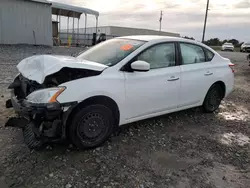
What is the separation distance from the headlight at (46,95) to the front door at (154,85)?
1.01 meters

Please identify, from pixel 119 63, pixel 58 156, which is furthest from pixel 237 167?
pixel 58 156

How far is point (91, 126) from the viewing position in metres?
3.04

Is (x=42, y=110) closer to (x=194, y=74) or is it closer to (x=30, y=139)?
(x=30, y=139)

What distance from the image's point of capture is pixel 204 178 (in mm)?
2695

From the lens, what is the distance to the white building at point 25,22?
48.3ft

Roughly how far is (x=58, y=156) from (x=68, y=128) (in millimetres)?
402

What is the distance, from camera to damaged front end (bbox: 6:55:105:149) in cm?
263

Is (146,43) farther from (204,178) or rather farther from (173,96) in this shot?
(204,178)

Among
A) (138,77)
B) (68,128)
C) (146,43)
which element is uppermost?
(146,43)

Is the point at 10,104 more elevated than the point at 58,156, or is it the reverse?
the point at 10,104

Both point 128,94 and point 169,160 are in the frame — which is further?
point 128,94

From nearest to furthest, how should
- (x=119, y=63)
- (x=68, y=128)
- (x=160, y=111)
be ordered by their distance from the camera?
(x=68, y=128), (x=119, y=63), (x=160, y=111)

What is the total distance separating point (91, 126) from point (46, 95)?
2.42 feet

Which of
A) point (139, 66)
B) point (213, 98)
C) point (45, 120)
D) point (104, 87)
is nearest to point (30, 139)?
point (45, 120)
